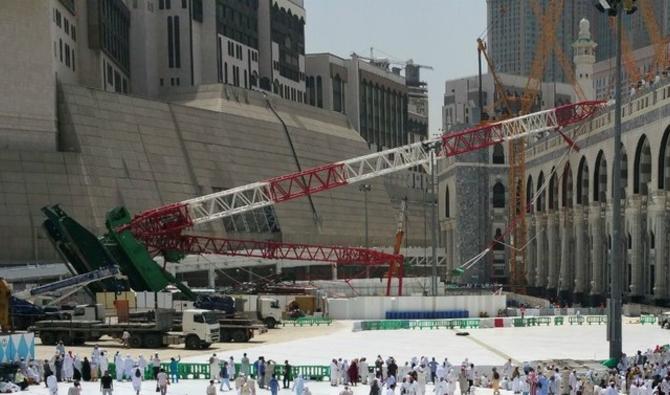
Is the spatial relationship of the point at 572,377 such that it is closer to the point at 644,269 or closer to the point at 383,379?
the point at 383,379

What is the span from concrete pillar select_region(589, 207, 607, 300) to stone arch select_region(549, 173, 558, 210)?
16.8 m

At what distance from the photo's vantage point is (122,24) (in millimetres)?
111250

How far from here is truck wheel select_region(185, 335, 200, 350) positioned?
4841 cm

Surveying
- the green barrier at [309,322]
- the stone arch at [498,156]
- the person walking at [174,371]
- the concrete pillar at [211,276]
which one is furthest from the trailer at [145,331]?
the stone arch at [498,156]

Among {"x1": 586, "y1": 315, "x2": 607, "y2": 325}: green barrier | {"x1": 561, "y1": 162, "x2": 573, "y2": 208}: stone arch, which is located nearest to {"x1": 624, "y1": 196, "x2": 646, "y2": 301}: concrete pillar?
{"x1": 586, "y1": 315, "x2": 607, "y2": 325}: green barrier

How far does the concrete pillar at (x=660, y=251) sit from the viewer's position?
237 ft

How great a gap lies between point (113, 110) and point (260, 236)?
24235mm

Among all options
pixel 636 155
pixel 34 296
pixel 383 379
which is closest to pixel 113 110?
pixel 34 296

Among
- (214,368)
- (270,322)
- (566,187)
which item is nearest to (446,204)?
(566,187)

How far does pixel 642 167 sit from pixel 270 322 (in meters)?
36.0

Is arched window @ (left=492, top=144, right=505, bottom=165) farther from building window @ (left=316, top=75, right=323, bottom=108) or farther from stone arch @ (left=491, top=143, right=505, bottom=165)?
building window @ (left=316, top=75, right=323, bottom=108)

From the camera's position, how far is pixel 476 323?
64250 millimetres

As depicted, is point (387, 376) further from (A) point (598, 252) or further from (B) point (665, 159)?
(A) point (598, 252)

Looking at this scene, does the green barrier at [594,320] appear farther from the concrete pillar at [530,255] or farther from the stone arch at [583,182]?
the concrete pillar at [530,255]
